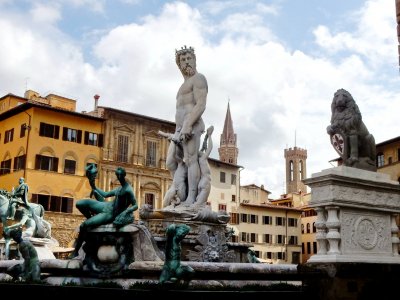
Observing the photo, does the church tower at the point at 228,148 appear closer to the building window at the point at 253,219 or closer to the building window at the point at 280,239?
the building window at the point at 280,239

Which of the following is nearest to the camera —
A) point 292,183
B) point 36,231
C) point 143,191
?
point 36,231

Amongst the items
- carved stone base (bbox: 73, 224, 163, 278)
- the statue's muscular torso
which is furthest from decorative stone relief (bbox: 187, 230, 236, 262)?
carved stone base (bbox: 73, 224, 163, 278)

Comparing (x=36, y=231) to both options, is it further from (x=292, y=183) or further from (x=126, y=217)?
(x=292, y=183)

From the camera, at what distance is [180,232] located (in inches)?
306

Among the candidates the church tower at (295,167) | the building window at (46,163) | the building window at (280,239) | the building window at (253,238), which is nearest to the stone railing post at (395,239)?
the building window at (46,163)

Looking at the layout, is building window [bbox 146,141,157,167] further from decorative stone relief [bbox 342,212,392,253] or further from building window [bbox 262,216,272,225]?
decorative stone relief [bbox 342,212,392,253]

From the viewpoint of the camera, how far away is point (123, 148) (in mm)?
49781

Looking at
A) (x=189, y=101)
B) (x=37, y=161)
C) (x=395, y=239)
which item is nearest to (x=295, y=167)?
(x=37, y=161)

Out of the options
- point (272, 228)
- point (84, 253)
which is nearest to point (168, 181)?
point (272, 228)

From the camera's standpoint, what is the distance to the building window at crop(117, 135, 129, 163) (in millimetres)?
49531

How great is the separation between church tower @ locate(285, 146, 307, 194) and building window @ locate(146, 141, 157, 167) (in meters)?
98.2

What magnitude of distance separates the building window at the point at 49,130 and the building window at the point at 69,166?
7.42 ft

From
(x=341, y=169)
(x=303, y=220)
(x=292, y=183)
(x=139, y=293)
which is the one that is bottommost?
(x=139, y=293)

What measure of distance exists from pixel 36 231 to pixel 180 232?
11.3m
